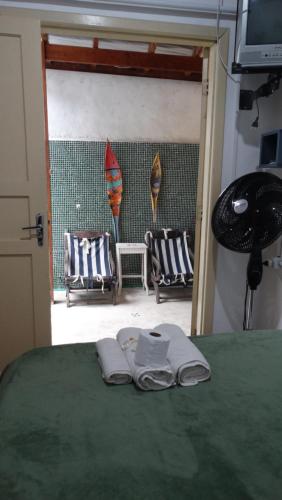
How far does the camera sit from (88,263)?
4.25m

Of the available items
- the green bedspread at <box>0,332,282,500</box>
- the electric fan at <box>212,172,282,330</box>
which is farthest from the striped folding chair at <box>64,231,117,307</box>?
the green bedspread at <box>0,332,282,500</box>

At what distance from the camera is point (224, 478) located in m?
0.98

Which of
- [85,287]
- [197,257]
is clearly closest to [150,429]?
[197,257]

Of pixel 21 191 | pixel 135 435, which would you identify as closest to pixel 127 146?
pixel 21 191

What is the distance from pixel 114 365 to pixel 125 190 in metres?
3.30

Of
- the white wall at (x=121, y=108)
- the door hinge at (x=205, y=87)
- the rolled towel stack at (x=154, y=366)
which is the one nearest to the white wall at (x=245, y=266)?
the door hinge at (x=205, y=87)

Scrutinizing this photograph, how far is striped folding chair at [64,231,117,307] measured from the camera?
4.07 meters

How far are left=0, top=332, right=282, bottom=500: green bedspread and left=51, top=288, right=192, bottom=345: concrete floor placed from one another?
1.83 m

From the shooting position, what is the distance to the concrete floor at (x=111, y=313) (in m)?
3.38

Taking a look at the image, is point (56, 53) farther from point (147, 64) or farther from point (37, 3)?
point (37, 3)

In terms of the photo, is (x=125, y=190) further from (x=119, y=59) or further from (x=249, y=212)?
(x=249, y=212)

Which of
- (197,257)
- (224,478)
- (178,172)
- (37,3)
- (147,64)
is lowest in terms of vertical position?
(224,478)

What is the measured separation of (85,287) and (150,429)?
318 centimetres

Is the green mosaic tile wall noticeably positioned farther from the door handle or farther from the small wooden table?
the door handle
